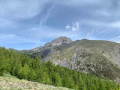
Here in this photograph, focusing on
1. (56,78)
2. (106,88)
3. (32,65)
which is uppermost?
(32,65)

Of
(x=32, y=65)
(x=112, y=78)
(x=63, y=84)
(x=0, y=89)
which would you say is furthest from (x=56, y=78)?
(x=112, y=78)

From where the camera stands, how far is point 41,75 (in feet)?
206

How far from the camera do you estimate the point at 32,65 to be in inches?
3007

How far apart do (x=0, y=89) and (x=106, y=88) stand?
262 feet

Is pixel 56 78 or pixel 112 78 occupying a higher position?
pixel 56 78

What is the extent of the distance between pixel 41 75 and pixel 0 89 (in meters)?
47.5

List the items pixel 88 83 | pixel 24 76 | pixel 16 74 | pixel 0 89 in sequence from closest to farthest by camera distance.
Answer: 1. pixel 0 89
2. pixel 24 76
3. pixel 16 74
4. pixel 88 83

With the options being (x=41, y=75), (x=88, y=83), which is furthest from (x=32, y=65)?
(x=88, y=83)

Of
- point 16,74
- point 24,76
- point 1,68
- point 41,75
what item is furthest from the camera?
point 41,75

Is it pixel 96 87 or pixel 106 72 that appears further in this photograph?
pixel 106 72

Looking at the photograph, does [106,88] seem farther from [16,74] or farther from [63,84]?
[16,74]

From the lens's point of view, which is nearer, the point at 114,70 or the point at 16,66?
the point at 16,66

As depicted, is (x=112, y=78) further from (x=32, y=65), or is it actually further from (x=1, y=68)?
(x=1, y=68)

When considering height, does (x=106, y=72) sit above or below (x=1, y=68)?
below
